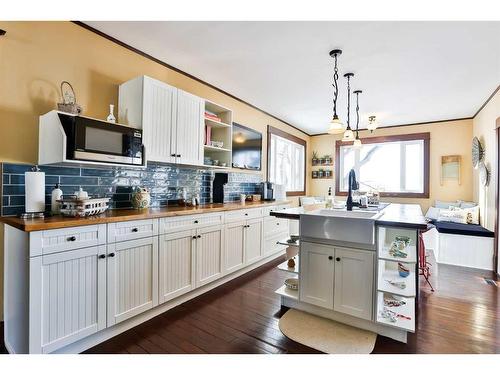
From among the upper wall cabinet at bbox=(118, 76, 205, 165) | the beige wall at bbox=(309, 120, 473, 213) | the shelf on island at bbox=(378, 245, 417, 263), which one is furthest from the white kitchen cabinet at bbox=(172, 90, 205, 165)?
the beige wall at bbox=(309, 120, 473, 213)

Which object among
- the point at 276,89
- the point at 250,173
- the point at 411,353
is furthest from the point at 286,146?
the point at 411,353

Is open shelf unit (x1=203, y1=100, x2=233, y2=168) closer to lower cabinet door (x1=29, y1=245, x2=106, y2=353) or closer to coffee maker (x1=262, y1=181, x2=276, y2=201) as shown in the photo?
coffee maker (x1=262, y1=181, x2=276, y2=201)

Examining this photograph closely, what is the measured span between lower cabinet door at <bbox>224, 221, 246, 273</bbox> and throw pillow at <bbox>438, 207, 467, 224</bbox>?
11.9ft

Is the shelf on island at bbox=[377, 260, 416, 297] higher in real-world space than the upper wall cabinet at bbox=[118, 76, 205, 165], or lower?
lower

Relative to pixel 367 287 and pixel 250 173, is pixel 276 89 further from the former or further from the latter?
pixel 367 287

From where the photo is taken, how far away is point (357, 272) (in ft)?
6.23

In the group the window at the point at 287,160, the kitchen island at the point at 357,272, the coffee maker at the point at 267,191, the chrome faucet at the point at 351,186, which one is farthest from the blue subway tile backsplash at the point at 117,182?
the chrome faucet at the point at 351,186

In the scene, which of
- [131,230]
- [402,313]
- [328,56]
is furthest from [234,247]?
[328,56]

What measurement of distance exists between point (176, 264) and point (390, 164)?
16.6ft

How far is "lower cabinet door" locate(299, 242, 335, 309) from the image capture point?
79.4 inches

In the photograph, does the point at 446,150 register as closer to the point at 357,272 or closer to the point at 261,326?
the point at 357,272

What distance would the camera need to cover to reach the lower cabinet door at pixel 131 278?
1.77 m
